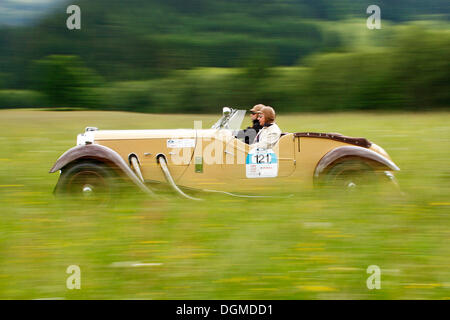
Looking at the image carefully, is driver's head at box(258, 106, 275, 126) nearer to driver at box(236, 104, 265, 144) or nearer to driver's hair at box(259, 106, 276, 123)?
driver's hair at box(259, 106, 276, 123)

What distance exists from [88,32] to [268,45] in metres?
11.0

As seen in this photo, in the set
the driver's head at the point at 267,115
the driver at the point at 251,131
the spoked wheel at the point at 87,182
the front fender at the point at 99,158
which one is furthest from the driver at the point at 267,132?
the spoked wheel at the point at 87,182

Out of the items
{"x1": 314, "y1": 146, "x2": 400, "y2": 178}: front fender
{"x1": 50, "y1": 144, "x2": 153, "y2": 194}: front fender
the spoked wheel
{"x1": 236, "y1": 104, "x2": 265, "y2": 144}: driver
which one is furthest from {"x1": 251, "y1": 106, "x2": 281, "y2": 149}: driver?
the spoked wheel

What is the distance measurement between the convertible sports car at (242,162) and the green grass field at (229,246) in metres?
0.22

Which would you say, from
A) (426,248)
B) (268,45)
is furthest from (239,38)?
(426,248)

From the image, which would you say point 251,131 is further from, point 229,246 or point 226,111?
point 229,246

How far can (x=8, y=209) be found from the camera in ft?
17.6

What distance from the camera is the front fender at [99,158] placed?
219 inches

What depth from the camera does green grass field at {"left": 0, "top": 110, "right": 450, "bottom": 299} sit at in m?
3.61

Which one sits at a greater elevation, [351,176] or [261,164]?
[261,164]

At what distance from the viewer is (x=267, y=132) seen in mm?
5801

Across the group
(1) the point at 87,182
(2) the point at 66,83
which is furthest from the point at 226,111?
(2) the point at 66,83

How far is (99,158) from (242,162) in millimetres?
1571
